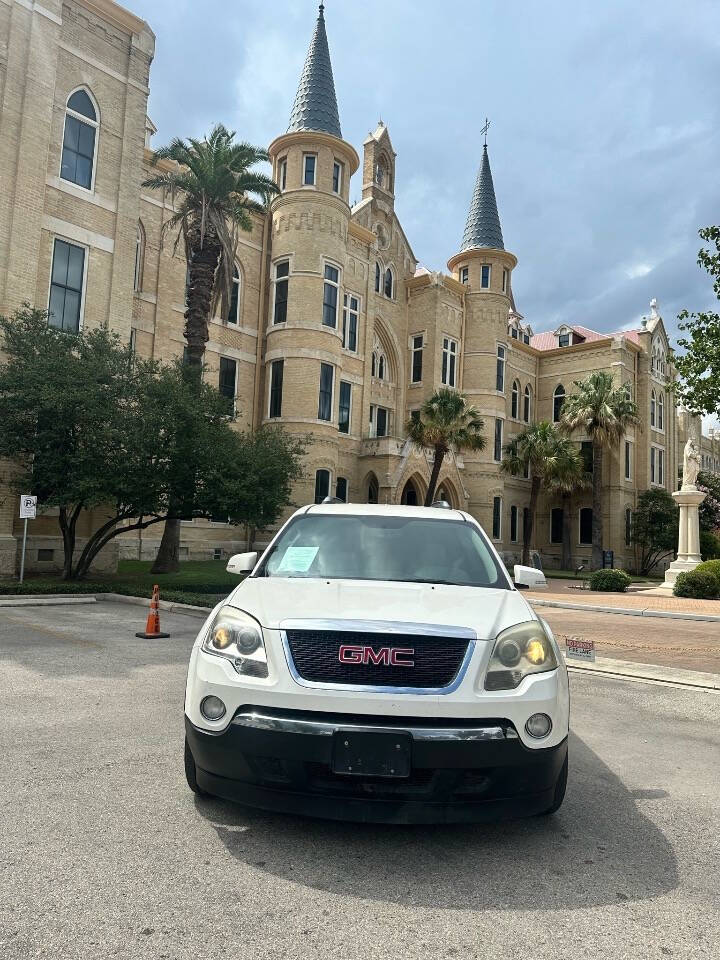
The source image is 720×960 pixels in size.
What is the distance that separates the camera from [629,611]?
705 inches

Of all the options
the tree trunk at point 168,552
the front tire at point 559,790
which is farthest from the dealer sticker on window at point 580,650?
the tree trunk at point 168,552

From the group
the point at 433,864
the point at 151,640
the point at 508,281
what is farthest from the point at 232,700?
the point at 508,281

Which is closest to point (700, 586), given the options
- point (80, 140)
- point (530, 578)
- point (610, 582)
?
point (610, 582)

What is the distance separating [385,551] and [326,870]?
211cm

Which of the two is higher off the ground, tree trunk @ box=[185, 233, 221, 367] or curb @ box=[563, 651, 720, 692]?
tree trunk @ box=[185, 233, 221, 367]

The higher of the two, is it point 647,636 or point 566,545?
point 566,545

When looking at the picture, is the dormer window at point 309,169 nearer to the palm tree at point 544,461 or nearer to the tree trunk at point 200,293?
the tree trunk at point 200,293

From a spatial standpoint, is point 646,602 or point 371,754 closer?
point 371,754

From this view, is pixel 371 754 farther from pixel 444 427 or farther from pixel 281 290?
pixel 281 290

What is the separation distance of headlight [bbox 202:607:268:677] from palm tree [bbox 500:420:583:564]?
117 feet

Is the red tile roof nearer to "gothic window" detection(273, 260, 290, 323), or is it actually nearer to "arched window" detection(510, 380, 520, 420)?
"arched window" detection(510, 380, 520, 420)

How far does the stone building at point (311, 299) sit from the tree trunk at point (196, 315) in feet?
7.75

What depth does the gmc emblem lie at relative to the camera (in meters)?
3.36

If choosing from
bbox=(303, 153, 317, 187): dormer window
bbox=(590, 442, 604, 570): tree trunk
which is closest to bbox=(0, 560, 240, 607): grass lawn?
bbox=(303, 153, 317, 187): dormer window
